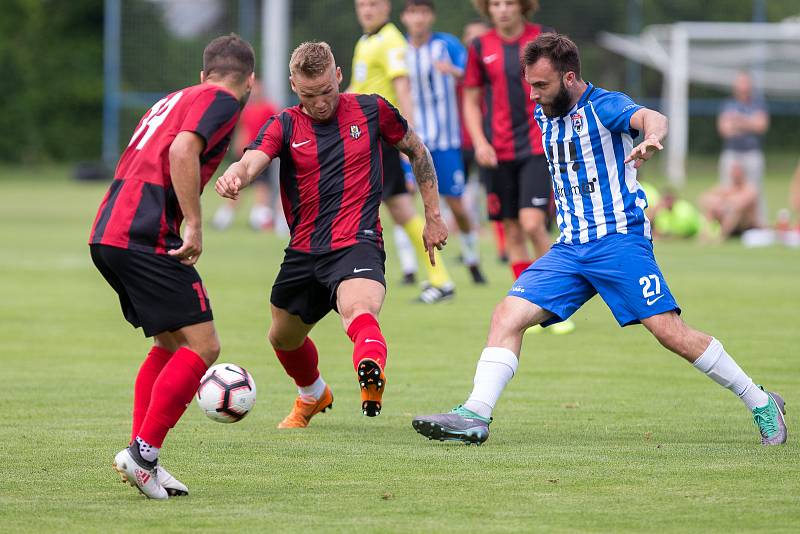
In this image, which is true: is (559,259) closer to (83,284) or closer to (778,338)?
(778,338)

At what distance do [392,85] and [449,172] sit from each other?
1.02m

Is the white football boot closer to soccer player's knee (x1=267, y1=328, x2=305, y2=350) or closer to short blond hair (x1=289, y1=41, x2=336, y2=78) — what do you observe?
soccer player's knee (x1=267, y1=328, x2=305, y2=350)

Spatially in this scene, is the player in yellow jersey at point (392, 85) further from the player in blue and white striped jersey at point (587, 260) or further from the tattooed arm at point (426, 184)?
the player in blue and white striped jersey at point (587, 260)

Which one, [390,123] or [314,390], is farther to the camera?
[314,390]

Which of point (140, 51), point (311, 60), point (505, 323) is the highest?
point (311, 60)

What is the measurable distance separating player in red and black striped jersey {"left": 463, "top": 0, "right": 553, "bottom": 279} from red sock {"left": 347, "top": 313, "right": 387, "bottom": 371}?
167 inches

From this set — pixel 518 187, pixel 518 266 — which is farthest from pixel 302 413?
pixel 518 187

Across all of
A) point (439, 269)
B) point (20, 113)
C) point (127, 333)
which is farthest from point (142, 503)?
point (20, 113)

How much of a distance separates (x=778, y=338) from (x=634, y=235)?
412 cm

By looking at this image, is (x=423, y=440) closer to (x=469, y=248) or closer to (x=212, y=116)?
(x=212, y=116)

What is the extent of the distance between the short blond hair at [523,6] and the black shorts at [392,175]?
166 cm

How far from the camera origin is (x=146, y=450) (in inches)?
209

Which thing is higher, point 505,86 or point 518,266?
point 505,86

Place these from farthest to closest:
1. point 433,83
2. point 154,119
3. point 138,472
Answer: point 433,83 → point 154,119 → point 138,472
